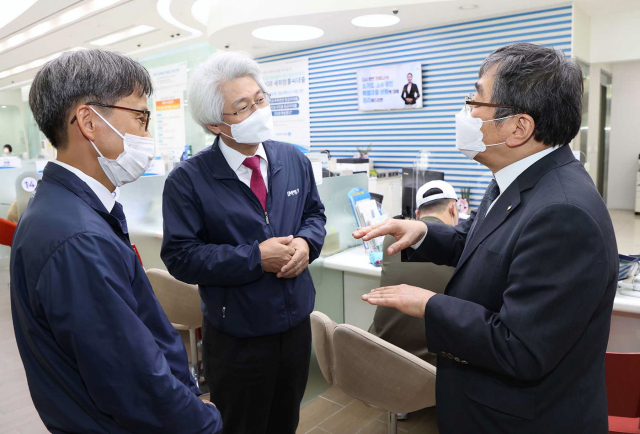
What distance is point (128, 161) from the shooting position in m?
1.14

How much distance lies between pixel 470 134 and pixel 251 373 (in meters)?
1.10

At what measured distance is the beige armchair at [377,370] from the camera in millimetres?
1723

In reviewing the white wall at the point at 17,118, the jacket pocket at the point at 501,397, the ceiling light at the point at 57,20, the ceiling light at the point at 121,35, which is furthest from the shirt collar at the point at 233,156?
the white wall at the point at 17,118

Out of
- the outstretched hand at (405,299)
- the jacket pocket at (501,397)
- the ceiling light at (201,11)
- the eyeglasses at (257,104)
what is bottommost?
the jacket pocket at (501,397)

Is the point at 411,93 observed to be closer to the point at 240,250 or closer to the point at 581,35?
the point at 581,35

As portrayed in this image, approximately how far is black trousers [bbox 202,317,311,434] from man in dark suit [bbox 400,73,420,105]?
5994 mm

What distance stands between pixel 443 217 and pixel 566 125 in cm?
120

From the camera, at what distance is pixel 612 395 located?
5.58 feet

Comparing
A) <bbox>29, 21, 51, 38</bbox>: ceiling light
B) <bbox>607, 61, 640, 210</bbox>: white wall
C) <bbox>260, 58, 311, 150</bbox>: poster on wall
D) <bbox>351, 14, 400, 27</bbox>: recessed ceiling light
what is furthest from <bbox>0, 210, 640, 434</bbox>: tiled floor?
<bbox>607, 61, 640, 210</bbox>: white wall

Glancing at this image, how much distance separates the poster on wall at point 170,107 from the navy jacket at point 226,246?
909 cm

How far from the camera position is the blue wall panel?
622 cm

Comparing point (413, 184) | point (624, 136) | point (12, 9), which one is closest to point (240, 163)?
point (413, 184)

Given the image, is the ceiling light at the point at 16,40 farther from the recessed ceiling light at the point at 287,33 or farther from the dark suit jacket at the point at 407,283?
the dark suit jacket at the point at 407,283

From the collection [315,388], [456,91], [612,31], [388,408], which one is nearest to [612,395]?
[388,408]
